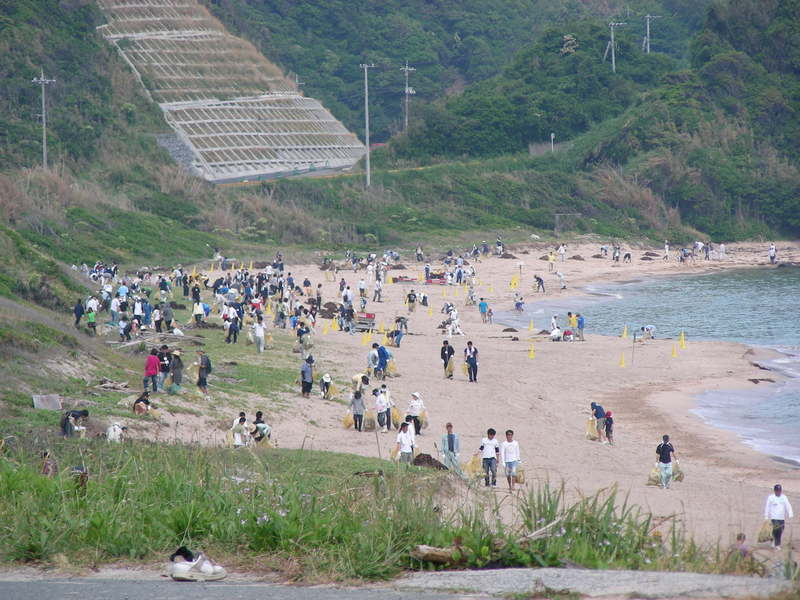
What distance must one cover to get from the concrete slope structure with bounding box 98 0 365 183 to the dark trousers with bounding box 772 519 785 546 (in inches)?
2496

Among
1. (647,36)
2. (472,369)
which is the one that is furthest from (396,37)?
(472,369)

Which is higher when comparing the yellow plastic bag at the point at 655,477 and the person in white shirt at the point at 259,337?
the person in white shirt at the point at 259,337

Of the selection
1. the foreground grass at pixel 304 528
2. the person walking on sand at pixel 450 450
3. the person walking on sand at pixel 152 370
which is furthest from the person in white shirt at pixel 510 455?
the person walking on sand at pixel 152 370

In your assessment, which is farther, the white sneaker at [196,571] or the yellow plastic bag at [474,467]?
the yellow plastic bag at [474,467]

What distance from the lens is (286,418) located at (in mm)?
22547

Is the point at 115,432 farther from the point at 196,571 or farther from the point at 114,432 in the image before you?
the point at 196,571

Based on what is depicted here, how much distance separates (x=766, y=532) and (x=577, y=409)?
13.2m

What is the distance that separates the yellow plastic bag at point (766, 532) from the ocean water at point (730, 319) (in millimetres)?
8634

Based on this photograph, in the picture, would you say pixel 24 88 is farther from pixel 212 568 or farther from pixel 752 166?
pixel 212 568

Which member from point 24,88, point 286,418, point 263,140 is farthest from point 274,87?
point 286,418

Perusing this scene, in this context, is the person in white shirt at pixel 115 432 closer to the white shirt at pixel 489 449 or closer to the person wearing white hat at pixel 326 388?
the white shirt at pixel 489 449

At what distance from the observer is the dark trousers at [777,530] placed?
14945 mm

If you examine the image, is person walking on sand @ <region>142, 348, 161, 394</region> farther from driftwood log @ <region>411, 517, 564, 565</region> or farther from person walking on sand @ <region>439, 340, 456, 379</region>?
driftwood log @ <region>411, 517, 564, 565</region>

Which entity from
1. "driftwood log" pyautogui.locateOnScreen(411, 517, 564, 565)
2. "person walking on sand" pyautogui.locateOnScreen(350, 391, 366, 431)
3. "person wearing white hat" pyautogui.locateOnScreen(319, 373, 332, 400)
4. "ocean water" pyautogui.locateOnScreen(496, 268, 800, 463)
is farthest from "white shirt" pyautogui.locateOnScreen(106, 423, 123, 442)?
"ocean water" pyautogui.locateOnScreen(496, 268, 800, 463)
